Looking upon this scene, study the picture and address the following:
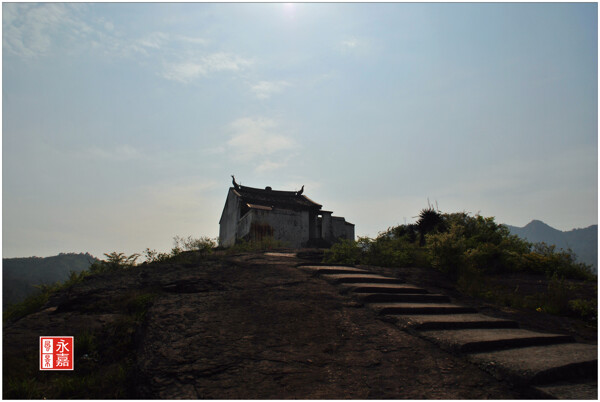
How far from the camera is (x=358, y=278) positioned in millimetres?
5699

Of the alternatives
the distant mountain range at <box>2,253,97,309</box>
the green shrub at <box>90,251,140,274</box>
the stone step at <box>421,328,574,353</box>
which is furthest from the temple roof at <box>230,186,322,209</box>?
the distant mountain range at <box>2,253,97,309</box>

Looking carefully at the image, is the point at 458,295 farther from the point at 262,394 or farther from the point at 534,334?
the point at 262,394

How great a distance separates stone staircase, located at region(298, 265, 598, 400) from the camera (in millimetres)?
2614

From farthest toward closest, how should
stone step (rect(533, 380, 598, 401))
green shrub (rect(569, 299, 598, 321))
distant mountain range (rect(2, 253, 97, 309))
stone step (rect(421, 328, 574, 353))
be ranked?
distant mountain range (rect(2, 253, 97, 309)) < green shrub (rect(569, 299, 598, 321)) < stone step (rect(421, 328, 574, 353)) < stone step (rect(533, 380, 598, 401))

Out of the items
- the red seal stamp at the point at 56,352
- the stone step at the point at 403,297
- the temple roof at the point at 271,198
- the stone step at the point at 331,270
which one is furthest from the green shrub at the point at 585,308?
the temple roof at the point at 271,198

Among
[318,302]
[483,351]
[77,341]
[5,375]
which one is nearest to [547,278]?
[483,351]

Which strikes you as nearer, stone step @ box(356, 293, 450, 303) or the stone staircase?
the stone staircase

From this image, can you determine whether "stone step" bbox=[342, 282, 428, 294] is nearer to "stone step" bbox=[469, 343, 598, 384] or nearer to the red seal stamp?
"stone step" bbox=[469, 343, 598, 384]

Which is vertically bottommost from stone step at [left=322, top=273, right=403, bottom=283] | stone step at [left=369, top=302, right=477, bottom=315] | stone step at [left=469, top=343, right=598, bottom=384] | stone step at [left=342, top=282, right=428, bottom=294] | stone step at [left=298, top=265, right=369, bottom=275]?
stone step at [left=469, top=343, right=598, bottom=384]

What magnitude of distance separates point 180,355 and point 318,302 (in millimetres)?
1937

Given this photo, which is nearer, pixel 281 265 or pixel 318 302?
pixel 318 302

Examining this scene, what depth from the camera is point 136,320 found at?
4.11m

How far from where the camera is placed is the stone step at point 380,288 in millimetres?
5047

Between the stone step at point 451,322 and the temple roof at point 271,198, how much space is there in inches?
662
